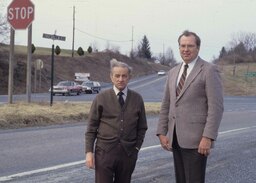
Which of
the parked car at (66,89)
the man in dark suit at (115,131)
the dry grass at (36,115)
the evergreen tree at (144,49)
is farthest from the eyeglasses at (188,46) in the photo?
the evergreen tree at (144,49)

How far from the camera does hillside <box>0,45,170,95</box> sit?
189ft

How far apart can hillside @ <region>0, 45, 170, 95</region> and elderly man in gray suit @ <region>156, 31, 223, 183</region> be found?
160 ft

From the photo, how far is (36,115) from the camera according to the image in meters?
17.2

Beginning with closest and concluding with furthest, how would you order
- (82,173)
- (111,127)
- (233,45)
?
(111,127)
(82,173)
(233,45)

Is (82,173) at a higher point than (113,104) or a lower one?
lower

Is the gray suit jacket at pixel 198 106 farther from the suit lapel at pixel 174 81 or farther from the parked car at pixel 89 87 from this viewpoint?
the parked car at pixel 89 87

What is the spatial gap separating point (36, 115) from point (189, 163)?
42.0 feet

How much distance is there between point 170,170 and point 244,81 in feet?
265

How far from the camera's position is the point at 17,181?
7668 mm

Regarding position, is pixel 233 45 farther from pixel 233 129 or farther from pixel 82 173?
pixel 82 173

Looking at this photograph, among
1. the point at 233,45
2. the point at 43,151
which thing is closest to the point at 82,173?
the point at 43,151

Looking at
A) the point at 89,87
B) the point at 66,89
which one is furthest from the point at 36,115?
the point at 89,87

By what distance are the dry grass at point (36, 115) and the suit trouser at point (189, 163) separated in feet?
37.0

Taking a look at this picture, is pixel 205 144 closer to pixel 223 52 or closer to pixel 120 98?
pixel 120 98
